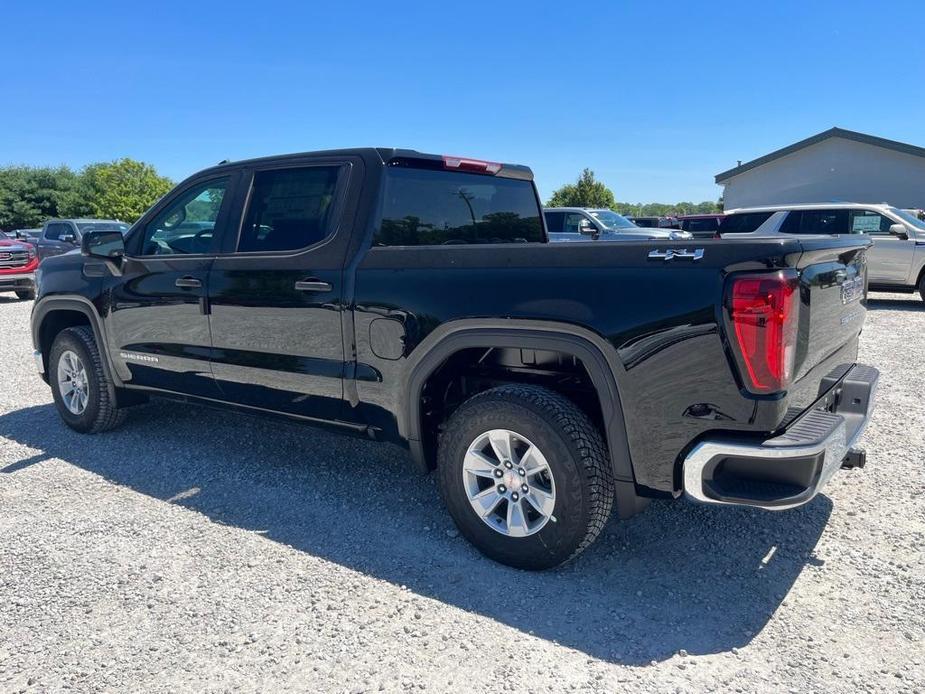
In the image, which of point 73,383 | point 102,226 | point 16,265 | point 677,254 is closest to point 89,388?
point 73,383

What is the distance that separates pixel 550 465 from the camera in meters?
2.88

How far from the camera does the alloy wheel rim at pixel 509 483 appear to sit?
2.95 meters

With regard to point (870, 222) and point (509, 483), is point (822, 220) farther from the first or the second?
point (509, 483)

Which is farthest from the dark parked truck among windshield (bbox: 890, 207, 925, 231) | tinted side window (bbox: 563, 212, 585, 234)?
tinted side window (bbox: 563, 212, 585, 234)

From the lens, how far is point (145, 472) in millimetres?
4359

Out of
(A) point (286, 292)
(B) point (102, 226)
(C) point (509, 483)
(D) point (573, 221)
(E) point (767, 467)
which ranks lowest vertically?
(C) point (509, 483)

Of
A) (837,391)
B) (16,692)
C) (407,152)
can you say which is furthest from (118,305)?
(837,391)

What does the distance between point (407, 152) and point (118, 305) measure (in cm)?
237

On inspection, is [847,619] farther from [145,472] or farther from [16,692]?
[145,472]

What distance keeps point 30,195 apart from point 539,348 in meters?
56.3

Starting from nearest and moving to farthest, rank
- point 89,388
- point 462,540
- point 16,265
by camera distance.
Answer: point 462,540
point 89,388
point 16,265

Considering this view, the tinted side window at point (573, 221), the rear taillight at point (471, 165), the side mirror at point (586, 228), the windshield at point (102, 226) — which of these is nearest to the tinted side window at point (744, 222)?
the side mirror at point (586, 228)

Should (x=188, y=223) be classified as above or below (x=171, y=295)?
above

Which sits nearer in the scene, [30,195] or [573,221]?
[573,221]
